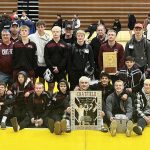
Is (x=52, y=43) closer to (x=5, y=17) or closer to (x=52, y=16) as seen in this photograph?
(x=5, y=17)

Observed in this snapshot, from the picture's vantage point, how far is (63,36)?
A: 815cm

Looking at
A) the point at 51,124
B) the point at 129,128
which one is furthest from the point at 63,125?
the point at 129,128

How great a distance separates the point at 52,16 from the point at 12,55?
15532 mm

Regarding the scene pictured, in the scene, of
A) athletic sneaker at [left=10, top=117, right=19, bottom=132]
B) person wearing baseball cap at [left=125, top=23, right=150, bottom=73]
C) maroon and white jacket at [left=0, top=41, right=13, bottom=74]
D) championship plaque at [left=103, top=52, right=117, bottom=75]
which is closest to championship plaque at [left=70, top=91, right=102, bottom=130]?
athletic sneaker at [left=10, top=117, right=19, bottom=132]

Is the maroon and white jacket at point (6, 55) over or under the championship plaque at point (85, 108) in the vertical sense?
over

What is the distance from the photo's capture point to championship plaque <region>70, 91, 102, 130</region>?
6.40m

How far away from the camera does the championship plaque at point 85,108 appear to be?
6398 millimetres

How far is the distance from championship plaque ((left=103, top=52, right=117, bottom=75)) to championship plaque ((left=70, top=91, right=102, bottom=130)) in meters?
1.16

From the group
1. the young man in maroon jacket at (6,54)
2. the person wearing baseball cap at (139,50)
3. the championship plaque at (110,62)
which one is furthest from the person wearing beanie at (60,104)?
the person wearing baseball cap at (139,50)

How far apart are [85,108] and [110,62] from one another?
4.45 feet

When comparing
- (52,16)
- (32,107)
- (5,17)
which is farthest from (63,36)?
(52,16)

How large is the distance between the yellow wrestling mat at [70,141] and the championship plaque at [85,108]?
146 mm

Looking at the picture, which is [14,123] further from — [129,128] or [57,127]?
[129,128]

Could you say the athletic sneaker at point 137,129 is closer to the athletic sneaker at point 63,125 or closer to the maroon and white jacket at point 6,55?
the athletic sneaker at point 63,125
